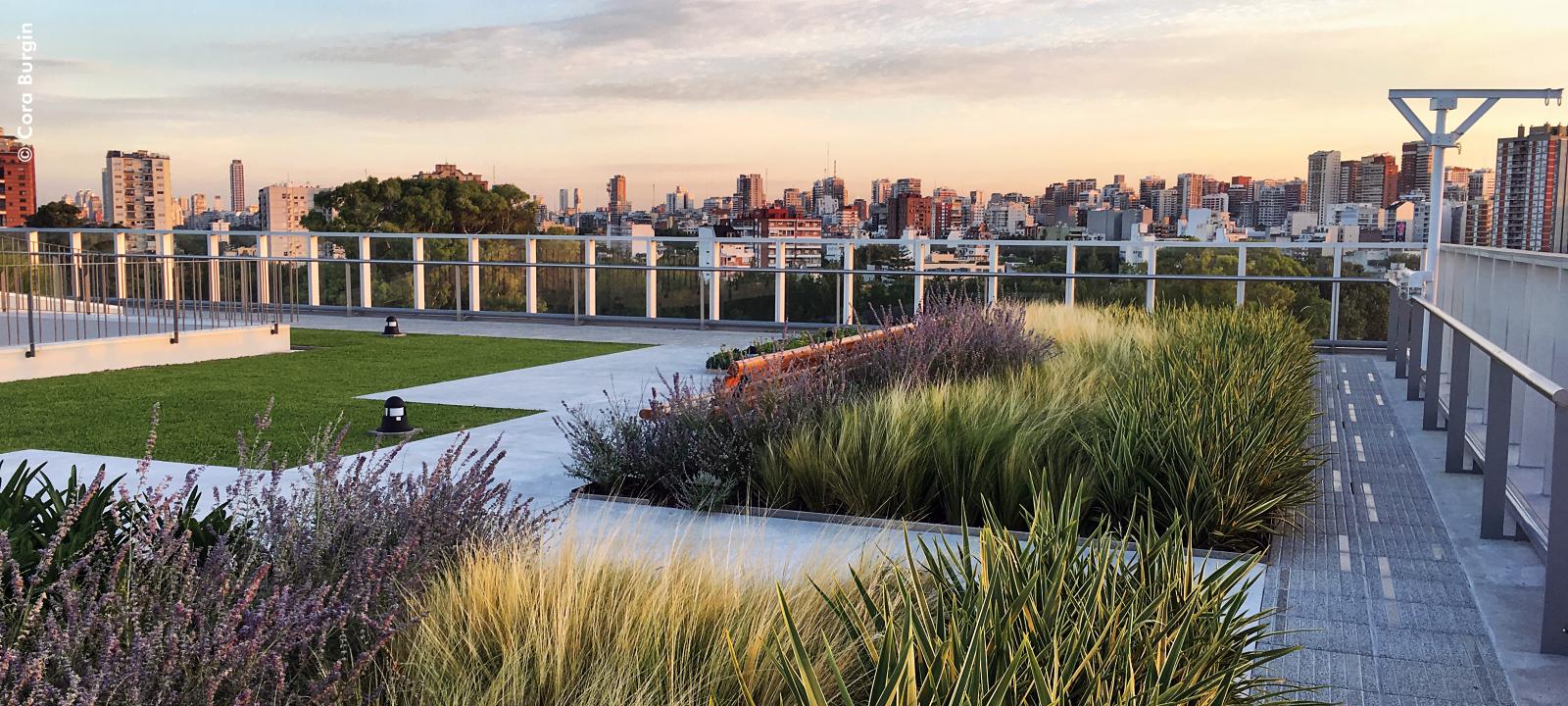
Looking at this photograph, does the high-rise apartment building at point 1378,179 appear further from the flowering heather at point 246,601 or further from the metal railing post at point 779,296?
the flowering heather at point 246,601

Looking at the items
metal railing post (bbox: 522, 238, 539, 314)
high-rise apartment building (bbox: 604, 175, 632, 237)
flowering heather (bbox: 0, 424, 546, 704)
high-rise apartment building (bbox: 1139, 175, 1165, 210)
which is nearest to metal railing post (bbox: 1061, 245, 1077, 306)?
metal railing post (bbox: 522, 238, 539, 314)

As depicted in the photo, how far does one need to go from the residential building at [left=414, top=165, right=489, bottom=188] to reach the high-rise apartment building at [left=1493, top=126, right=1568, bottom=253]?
40.1 m

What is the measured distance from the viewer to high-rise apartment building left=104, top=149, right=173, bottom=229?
2906cm

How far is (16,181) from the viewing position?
2533cm

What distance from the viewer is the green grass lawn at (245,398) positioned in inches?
281

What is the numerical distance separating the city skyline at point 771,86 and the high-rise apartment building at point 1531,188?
274 centimetres

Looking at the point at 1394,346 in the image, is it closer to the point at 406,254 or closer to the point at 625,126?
the point at 406,254

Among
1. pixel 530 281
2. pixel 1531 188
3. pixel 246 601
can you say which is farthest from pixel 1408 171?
pixel 246 601

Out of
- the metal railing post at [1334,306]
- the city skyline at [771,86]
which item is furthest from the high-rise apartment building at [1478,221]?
the city skyline at [771,86]

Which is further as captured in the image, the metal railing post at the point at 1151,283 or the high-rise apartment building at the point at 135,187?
the high-rise apartment building at the point at 135,187

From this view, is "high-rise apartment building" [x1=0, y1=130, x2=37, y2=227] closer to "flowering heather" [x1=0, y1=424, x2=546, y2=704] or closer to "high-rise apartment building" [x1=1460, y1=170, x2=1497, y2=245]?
"high-rise apartment building" [x1=1460, y1=170, x2=1497, y2=245]

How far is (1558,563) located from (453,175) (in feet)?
159

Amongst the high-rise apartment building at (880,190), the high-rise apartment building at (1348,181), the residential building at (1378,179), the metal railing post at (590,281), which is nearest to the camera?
the metal railing post at (590,281)

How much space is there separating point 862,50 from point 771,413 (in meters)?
18.4
